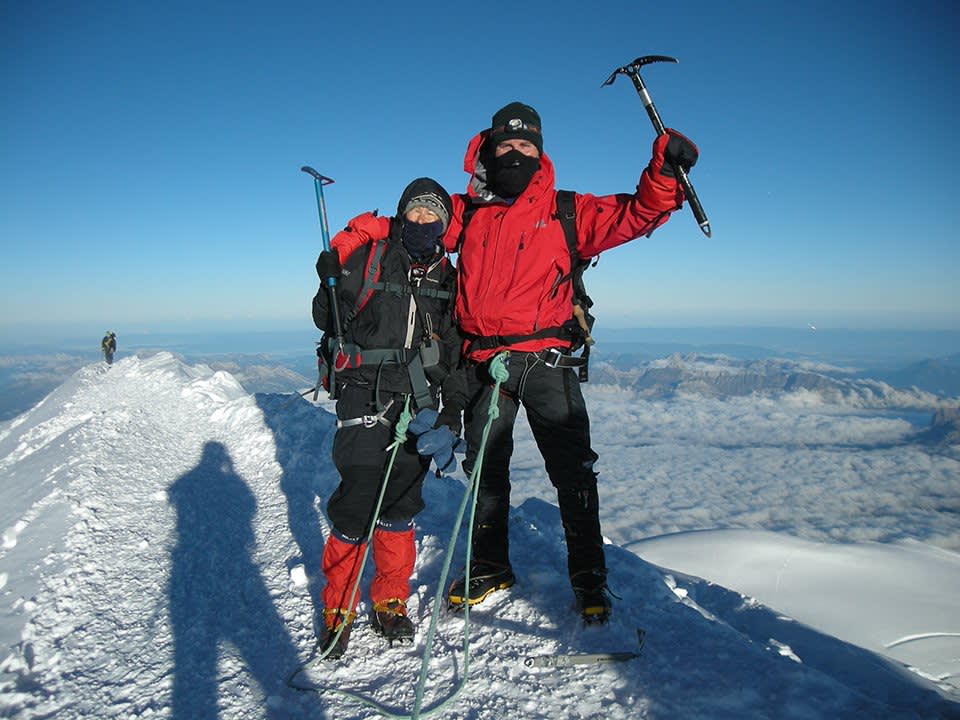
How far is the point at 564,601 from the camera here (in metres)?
3.71

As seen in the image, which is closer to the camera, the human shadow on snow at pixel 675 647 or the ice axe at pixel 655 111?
the human shadow on snow at pixel 675 647

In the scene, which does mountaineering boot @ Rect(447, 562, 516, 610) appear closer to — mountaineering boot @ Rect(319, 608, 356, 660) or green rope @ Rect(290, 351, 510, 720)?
green rope @ Rect(290, 351, 510, 720)

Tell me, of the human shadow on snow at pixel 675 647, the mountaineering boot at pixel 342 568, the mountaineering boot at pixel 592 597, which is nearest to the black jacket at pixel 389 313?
the mountaineering boot at pixel 342 568

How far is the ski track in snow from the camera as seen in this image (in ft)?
8.97

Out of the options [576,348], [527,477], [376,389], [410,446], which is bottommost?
[527,477]

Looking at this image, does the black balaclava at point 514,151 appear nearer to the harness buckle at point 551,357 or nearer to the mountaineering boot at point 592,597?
the harness buckle at point 551,357

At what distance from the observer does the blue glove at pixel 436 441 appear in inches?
131

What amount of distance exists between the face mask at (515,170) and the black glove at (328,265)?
4.67ft

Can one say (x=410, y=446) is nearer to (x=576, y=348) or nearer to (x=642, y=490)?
(x=576, y=348)

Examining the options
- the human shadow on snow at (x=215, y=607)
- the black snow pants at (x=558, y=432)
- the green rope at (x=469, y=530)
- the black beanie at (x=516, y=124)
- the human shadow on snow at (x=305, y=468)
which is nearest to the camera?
the green rope at (x=469, y=530)

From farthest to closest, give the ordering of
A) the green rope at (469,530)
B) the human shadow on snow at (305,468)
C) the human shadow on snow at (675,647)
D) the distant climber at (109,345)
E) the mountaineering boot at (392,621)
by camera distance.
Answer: the distant climber at (109,345), the human shadow on snow at (305,468), the mountaineering boot at (392,621), the green rope at (469,530), the human shadow on snow at (675,647)

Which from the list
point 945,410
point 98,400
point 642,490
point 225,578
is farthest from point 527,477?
point 945,410

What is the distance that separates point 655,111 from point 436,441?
2.74m

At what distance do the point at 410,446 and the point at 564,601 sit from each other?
5.76ft
